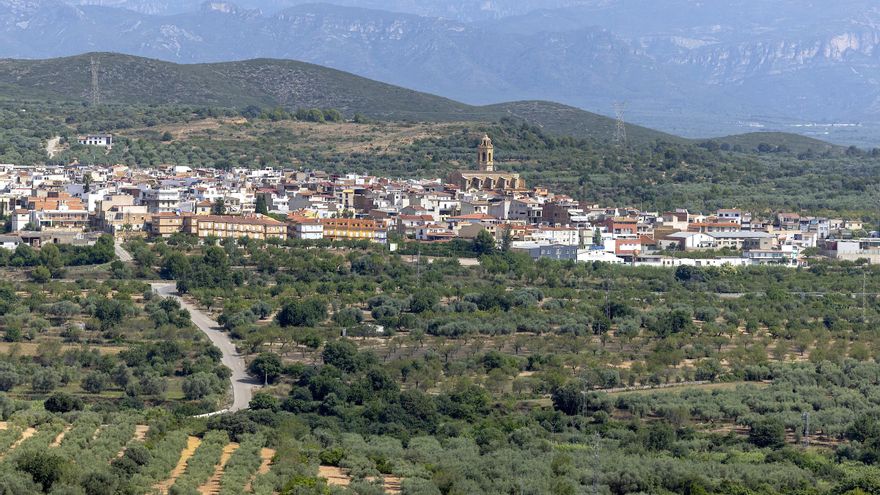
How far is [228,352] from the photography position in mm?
45469

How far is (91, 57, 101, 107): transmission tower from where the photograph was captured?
108 m

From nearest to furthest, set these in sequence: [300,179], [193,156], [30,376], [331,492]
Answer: [331,492]
[30,376]
[300,179]
[193,156]

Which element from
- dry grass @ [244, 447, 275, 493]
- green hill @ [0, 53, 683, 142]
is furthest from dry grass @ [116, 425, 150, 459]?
green hill @ [0, 53, 683, 142]

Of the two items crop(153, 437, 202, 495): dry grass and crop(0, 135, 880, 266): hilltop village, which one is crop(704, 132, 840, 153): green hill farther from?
crop(153, 437, 202, 495): dry grass

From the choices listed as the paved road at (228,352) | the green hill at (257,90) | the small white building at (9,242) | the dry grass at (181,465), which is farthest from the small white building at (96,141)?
the dry grass at (181,465)

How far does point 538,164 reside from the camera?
91750 mm

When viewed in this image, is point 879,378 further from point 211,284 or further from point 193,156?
point 193,156

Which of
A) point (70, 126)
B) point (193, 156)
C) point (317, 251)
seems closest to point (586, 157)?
point (193, 156)

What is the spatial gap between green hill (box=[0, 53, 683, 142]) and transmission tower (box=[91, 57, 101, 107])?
45 centimetres

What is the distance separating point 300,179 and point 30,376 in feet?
127

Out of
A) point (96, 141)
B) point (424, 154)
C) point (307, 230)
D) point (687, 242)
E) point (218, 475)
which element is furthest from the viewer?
point (424, 154)

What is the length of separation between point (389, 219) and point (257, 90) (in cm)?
6696

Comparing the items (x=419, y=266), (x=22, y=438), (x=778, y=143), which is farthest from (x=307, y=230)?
(x=778, y=143)

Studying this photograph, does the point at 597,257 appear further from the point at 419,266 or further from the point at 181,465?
the point at 181,465
